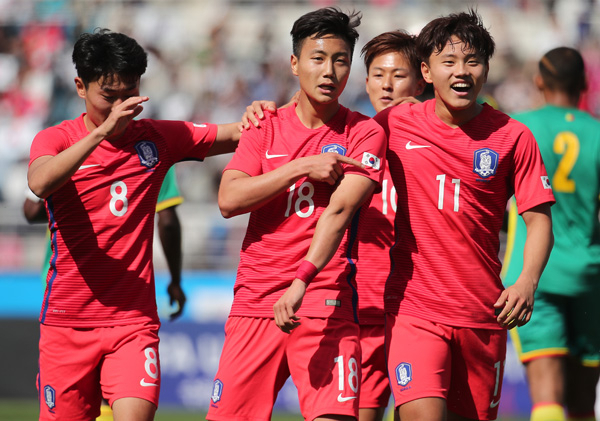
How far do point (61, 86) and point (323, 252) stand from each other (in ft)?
38.1

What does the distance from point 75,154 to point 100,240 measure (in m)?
0.58

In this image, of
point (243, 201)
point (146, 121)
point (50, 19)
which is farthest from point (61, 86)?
point (243, 201)

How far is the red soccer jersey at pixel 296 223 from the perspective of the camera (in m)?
4.52

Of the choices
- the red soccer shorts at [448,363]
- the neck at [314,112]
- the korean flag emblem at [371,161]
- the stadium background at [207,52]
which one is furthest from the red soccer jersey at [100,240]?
the stadium background at [207,52]

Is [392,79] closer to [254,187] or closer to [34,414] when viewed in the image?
[254,187]

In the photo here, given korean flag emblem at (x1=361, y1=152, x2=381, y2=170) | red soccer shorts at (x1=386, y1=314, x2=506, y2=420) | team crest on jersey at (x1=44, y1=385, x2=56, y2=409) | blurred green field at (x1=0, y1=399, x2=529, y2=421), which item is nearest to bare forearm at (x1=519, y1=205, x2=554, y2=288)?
red soccer shorts at (x1=386, y1=314, x2=506, y2=420)

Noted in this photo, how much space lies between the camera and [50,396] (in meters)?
4.85

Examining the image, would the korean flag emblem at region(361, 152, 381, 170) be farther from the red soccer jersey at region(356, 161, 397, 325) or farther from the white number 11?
the red soccer jersey at region(356, 161, 397, 325)

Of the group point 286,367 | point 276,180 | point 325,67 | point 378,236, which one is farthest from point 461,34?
point 286,367

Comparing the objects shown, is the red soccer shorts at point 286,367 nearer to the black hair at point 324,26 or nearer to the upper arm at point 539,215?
the upper arm at point 539,215

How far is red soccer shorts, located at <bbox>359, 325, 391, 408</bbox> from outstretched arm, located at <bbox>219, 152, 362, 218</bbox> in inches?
52.3

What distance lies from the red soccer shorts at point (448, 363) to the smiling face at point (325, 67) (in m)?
1.22

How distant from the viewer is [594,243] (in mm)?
6309

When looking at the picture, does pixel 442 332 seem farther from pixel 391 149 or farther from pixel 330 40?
pixel 330 40
